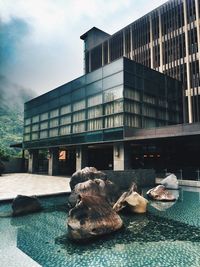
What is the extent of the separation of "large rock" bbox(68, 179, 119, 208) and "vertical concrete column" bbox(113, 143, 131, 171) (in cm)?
1084

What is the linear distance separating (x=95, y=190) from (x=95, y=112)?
17.1m

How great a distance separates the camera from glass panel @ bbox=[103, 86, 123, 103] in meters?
25.3

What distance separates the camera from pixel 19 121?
381 feet

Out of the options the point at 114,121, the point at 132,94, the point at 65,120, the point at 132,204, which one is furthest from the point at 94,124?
the point at 132,204

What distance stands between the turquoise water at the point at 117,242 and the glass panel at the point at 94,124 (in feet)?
54.9

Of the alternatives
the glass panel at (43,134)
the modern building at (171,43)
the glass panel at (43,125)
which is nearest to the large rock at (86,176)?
the glass panel at (43,134)

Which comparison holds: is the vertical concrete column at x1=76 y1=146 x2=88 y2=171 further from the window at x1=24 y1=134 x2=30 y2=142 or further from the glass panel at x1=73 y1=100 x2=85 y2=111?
the window at x1=24 y1=134 x2=30 y2=142

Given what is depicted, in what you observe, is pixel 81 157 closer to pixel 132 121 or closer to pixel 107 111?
pixel 107 111

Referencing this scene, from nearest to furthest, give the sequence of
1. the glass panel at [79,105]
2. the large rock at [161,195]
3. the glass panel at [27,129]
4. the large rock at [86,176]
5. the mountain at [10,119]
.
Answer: the large rock at [86,176], the large rock at [161,195], the glass panel at [79,105], the glass panel at [27,129], the mountain at [10,119]

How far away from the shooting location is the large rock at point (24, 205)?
1137 cm

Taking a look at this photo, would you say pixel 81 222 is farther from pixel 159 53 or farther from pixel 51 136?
pixel 159 53

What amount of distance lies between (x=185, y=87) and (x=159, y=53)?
10.1 metres

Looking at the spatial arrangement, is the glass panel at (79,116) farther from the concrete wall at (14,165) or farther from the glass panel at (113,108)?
the concrete wall at (14,165)

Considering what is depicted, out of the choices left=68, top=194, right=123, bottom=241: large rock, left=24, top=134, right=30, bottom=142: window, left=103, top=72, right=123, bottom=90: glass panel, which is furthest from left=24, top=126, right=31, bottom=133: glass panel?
left=68, top=194, right=123, bottom=241: large rock
